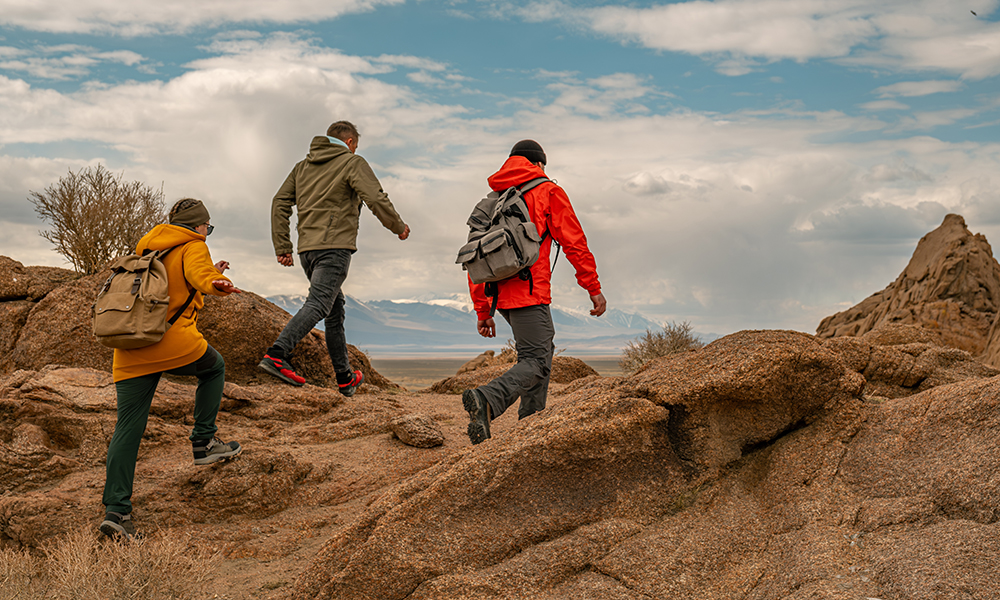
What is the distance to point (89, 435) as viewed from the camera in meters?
6.81

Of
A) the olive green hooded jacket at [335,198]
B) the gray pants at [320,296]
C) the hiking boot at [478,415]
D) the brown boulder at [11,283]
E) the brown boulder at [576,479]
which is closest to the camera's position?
the brown boulder at [576,479]

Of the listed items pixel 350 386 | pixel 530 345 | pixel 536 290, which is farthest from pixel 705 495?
pixel 350 386

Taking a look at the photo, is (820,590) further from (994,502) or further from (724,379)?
→ (724,379)

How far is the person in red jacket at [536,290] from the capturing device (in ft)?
18.5

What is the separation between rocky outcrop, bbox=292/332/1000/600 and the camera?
11.6 ft


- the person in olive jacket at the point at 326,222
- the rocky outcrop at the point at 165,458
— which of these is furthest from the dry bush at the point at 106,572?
the person in olive jacket at the point at 326,222

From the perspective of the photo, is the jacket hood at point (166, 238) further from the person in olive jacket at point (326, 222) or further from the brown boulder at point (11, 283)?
the brown boulder at point (11, 283)

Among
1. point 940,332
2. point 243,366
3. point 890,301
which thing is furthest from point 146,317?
point 890,301

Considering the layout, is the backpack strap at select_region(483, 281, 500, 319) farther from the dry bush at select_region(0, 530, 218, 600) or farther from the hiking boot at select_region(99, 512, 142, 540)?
the hiking boot at select_region(99, 512, 142, 540)

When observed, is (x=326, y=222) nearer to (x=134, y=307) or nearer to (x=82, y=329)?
(x=134, y=307)

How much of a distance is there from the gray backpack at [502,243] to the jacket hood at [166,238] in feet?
7.17

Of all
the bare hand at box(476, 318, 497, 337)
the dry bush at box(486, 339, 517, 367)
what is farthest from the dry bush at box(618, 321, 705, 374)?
the bare hand at box(476, 318, 497, 337)

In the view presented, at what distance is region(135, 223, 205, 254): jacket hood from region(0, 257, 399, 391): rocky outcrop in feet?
13.7

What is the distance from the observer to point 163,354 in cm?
527
